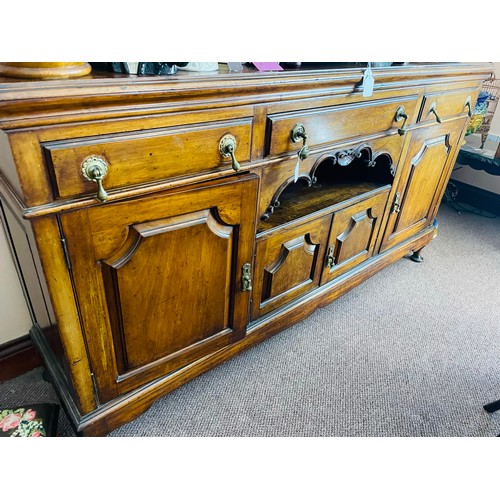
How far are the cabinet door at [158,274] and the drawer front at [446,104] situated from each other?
658mm

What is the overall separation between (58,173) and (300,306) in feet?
2.45

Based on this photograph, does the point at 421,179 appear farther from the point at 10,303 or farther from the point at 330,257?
the point at 10,303

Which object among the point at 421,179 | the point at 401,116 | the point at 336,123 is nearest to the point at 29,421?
the point at 336,123

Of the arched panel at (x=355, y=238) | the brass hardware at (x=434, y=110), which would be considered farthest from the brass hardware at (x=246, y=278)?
the brass hardware at (x=434, y=110)

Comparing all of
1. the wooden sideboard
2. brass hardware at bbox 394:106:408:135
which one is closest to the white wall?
the wooden sideboard

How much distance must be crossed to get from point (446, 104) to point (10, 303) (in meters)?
1.33

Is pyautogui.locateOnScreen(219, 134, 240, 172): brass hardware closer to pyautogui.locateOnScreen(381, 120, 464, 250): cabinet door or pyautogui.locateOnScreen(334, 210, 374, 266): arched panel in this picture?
pyautogui.locateOnScreen(334, 210, 374, 266): arched panel

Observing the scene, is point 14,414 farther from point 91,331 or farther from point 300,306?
point 300,306

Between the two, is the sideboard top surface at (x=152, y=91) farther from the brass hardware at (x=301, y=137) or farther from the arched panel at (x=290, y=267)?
the arched panel at (x=290, y=267)

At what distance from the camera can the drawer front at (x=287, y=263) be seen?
89cm

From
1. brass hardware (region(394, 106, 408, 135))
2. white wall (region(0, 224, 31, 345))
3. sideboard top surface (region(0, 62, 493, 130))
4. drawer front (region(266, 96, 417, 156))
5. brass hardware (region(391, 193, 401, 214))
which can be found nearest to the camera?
sideboard top surface (region(0, 62, 493, 130))

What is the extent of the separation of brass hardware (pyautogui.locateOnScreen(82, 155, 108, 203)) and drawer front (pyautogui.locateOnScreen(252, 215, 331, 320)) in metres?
0.40

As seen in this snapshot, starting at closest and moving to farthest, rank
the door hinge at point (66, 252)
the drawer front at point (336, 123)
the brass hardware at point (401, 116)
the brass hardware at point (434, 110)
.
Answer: the door hinge at point (66, 252)
the drawer front at point (336, 123)
the brass hardware at point (401, 116)
the brass hardware at point (434, 110)

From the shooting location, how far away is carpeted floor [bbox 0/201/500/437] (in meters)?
0.89
